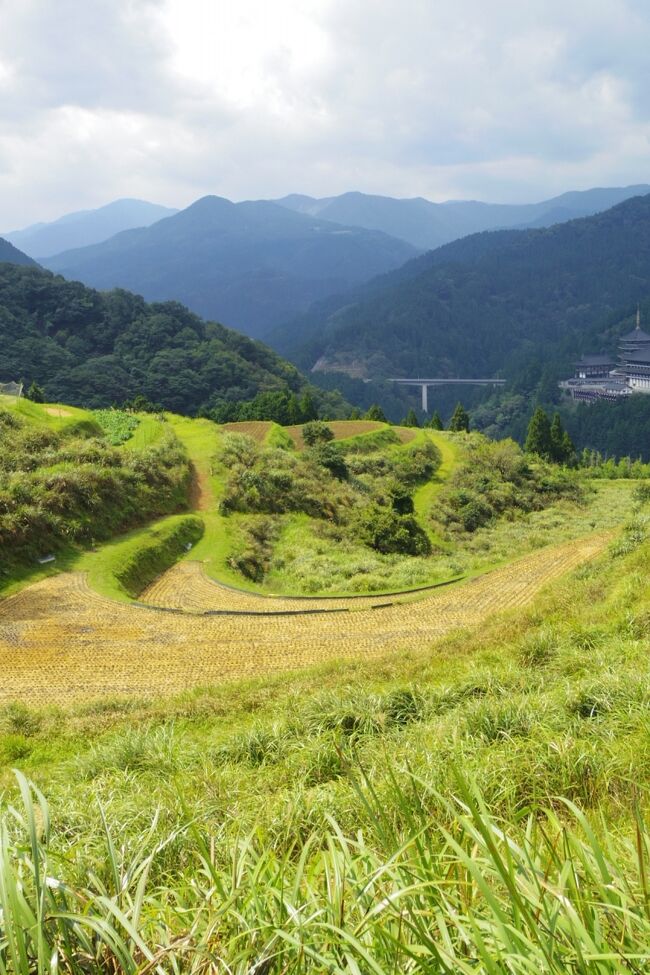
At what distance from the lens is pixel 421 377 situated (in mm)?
165000

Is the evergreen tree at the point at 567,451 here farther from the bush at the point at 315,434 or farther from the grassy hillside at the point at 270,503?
the bush at the point at 315,434

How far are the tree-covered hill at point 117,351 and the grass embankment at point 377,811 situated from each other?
5662 cm

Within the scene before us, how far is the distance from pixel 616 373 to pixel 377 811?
425 ft

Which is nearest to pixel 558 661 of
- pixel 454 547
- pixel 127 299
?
pixel 454 547

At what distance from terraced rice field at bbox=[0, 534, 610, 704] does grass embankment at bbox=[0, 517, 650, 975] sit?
1.42 meters

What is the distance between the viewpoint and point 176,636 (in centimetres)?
1276

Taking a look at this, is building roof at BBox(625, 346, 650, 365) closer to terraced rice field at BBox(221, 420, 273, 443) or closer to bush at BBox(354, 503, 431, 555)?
terraced rice field at BBox(221, 420, 273, 443)

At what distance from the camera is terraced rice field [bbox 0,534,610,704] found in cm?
1058

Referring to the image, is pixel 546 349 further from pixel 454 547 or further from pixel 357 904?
pixel 357 904

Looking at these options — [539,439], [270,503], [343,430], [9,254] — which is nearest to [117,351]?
[343,430]

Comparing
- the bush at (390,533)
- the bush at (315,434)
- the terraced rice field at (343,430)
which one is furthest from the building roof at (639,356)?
the bush at (390,533)

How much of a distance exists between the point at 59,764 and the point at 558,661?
20.6 ft

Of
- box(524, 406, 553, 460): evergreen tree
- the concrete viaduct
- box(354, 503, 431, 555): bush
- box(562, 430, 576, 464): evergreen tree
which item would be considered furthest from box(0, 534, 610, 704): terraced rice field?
the concrete viaduct

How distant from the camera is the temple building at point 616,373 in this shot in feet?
360
